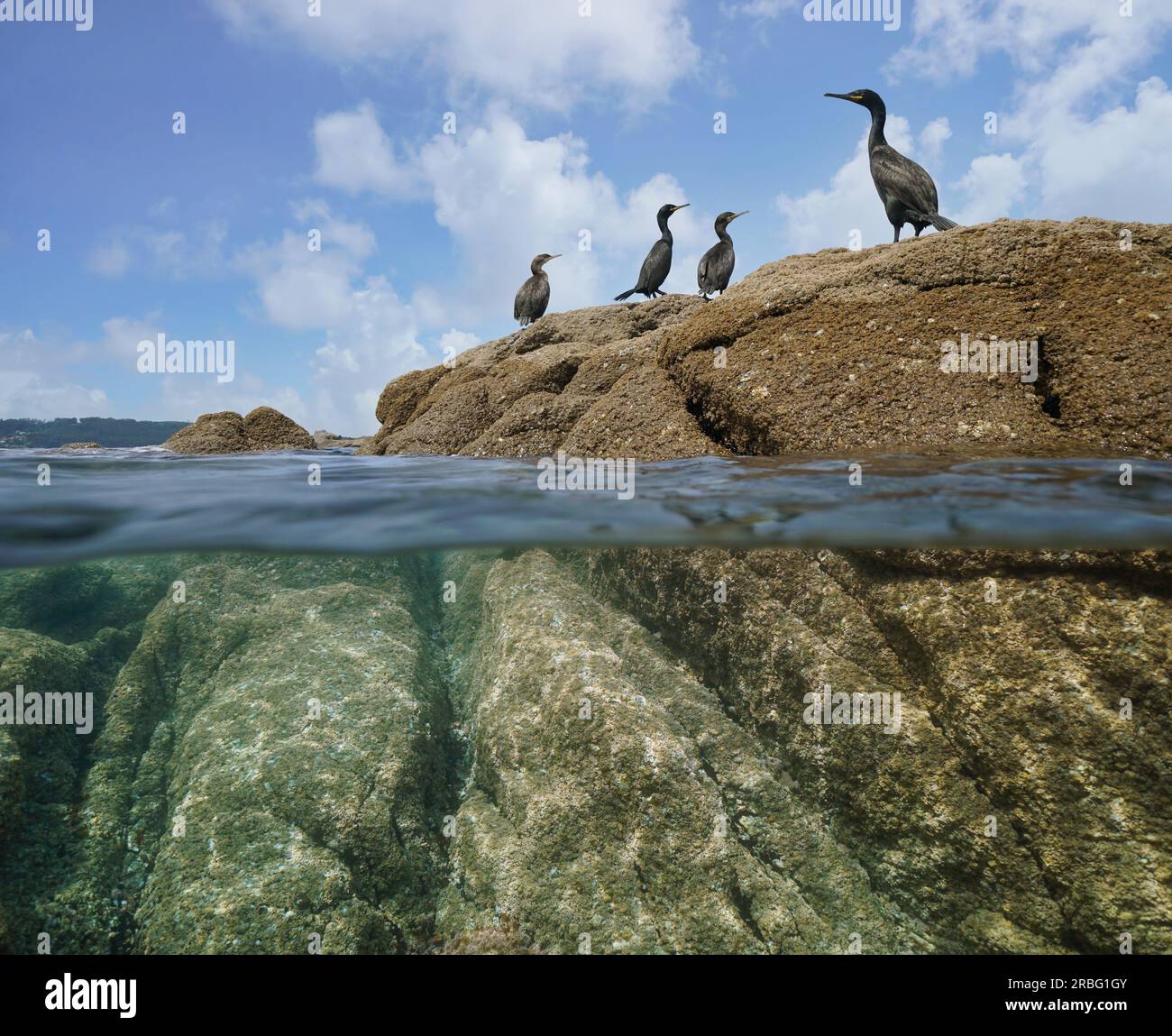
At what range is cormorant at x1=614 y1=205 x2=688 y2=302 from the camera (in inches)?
553

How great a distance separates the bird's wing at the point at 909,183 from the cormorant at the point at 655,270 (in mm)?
Answer: 5540

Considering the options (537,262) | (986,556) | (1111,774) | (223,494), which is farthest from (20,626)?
(537,262)

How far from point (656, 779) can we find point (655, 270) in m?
12.4

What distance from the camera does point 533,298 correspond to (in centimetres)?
1559

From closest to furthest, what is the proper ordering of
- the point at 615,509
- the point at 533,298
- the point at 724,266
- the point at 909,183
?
the point at 615,509 → the point at 909,183 → the point at 724,266 → the point at 533,298

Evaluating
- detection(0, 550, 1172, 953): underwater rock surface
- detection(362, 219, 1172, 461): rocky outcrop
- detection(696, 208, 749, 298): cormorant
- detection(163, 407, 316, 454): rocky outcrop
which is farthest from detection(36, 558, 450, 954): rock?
detection(696, 208, 749, 298): cormorant

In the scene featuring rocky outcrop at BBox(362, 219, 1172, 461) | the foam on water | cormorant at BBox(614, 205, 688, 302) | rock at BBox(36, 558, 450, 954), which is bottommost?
rock at BBox(36, 558, 450, 954)

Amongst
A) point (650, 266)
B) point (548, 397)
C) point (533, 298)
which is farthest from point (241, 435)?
point (650, 266)

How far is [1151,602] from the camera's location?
366cm

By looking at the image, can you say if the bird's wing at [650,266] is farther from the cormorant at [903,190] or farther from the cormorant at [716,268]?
the cormorant at [903,190]

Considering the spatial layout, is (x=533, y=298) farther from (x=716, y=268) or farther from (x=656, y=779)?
(x=656, y=779)

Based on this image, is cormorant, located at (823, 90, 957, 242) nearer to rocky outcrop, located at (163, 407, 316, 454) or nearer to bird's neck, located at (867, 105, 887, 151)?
bird's neck, located at (867, 105, 887, 151)

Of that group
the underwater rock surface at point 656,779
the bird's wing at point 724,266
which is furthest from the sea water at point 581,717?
the bird's wing at point 724,266
